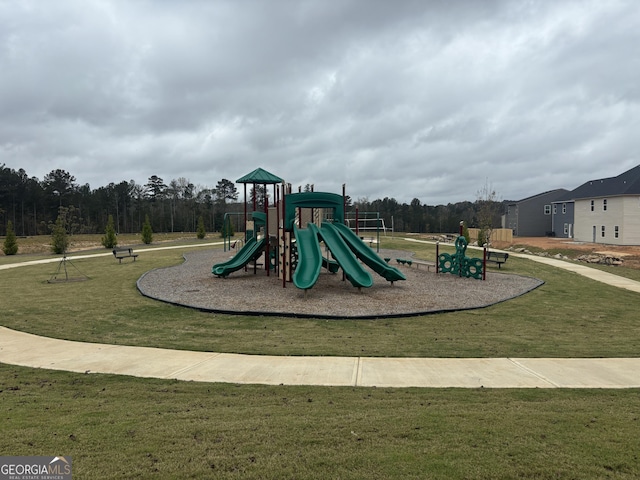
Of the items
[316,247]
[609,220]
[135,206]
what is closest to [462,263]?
[316,247]

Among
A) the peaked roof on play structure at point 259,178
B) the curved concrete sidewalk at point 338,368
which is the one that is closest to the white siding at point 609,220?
the peaked roof on play structure at point 259,178

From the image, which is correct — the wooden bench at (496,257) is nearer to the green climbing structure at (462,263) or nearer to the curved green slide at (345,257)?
the green climbing structure at (462,263)

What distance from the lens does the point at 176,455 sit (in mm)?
3199

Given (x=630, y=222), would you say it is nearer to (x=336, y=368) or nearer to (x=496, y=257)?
(x=496, y=257)

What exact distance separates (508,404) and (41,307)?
11772 millimetres

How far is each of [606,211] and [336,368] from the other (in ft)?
145

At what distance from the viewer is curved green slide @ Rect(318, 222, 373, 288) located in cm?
1262

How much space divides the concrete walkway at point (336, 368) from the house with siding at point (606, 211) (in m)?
38.6

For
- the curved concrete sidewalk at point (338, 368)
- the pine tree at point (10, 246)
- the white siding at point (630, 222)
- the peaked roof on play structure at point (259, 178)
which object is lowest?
the curved concrete sidewalk at point (338, 368)

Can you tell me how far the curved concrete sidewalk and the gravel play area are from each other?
11.1ft

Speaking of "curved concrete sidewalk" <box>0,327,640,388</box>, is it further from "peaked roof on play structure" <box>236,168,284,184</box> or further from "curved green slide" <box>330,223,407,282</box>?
"peaked roof on play structure" <box>236,168,284,184</box>

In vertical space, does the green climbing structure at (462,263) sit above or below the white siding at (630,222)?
below

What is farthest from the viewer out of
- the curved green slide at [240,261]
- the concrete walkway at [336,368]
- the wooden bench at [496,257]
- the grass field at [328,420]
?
the wooden bench at [496,257]

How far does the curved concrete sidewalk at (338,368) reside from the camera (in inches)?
215
